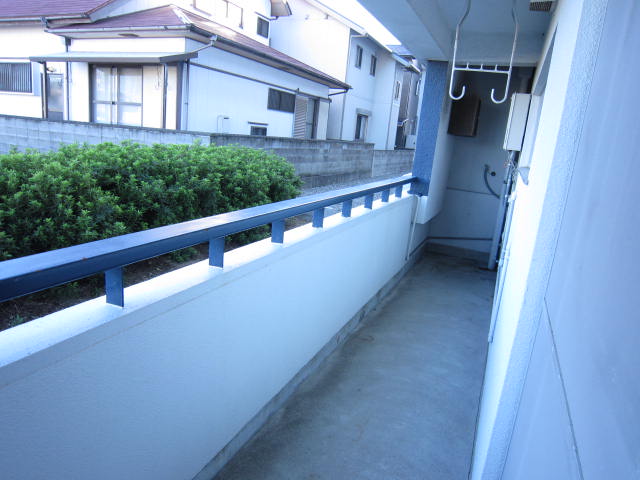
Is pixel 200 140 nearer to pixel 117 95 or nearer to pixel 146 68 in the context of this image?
pixel 146 68

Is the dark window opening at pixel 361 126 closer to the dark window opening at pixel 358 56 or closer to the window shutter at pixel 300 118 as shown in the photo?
the dark window opening at pixel 358 56

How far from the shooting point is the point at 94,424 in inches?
51.3

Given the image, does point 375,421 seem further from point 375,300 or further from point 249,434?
point 375,300

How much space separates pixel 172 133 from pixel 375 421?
4.91 meters

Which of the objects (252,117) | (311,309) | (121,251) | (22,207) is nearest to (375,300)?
(311,309)

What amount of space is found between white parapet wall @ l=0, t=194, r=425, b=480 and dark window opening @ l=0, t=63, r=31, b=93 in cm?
1212

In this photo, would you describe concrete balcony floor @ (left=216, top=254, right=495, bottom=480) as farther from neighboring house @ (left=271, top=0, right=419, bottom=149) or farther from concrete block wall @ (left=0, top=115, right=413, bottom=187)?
neighboring house @ (left=271, top=0, right=419, bottom=149)

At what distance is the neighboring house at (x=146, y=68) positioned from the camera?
893 cm

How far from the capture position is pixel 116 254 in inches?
49.2

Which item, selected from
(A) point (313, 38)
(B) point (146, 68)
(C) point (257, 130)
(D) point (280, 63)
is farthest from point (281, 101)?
(A) point (313, 38)

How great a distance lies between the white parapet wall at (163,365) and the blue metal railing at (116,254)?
0.11m

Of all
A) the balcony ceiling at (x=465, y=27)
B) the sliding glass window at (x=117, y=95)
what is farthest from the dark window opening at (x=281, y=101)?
the balcony ceiling at (x=465, y=27)

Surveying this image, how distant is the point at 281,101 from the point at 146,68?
359 centimetres

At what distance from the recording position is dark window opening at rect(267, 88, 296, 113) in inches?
452
